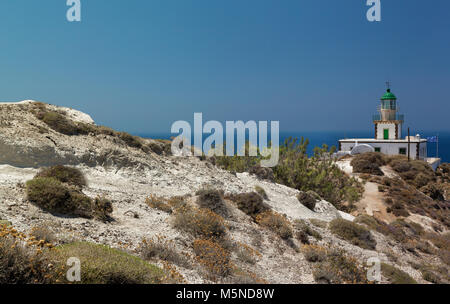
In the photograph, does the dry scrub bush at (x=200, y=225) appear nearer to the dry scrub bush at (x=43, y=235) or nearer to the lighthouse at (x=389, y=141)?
the dry scrub bush at (x=43, y=235)

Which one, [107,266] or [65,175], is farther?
[65,175]

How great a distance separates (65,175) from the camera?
11.7 m

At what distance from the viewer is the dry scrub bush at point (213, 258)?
26.2ft

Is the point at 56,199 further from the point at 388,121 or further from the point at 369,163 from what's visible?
the point at 388,121

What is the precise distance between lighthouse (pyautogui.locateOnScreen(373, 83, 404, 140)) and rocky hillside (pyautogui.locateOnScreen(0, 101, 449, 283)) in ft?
128

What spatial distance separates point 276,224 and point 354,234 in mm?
4862

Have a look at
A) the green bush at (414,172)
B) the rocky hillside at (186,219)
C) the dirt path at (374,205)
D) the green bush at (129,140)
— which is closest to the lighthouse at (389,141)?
the green bush at (414,172)

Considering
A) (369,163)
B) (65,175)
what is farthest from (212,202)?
(369,163)

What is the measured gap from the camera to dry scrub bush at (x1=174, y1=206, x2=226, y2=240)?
33.3 ft

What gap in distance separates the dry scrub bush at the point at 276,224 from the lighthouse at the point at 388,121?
169 feet
